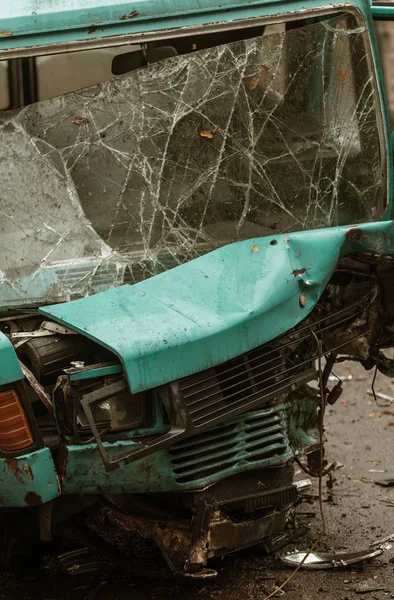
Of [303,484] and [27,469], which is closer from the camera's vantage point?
[27,469]

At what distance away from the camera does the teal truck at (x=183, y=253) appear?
3.44 m

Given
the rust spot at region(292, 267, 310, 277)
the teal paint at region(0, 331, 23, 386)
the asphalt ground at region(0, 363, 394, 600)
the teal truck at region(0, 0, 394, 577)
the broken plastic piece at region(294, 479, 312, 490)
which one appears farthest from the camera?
the broken plastic piece at region(294, 479, 312, 490)

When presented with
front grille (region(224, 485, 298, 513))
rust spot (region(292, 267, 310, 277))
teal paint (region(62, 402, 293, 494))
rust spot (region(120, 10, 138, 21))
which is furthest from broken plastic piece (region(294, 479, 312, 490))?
rust spot (region(120, 10, 138, 21))

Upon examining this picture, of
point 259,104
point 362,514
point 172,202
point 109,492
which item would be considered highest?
point 259,104

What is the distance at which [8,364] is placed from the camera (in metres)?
3.30

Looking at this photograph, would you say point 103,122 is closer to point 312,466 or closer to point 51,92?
point 51,92

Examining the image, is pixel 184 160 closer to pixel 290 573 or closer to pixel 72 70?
pixel 72 70

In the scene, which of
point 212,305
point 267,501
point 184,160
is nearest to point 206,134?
point 184,160

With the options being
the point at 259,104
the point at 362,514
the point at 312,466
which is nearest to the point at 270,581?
the point at 312,466

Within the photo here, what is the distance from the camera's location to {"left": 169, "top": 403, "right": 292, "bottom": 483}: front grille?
3551 millimetres

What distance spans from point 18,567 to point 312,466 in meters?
1.34

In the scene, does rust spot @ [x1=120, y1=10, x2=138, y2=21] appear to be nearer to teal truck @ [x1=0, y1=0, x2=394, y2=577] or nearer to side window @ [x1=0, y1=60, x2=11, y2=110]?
teal truck @ [x1=0, y1=0, x2=394, y2=577]

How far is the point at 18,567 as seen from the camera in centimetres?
434

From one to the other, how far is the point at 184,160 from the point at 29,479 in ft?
4.82
